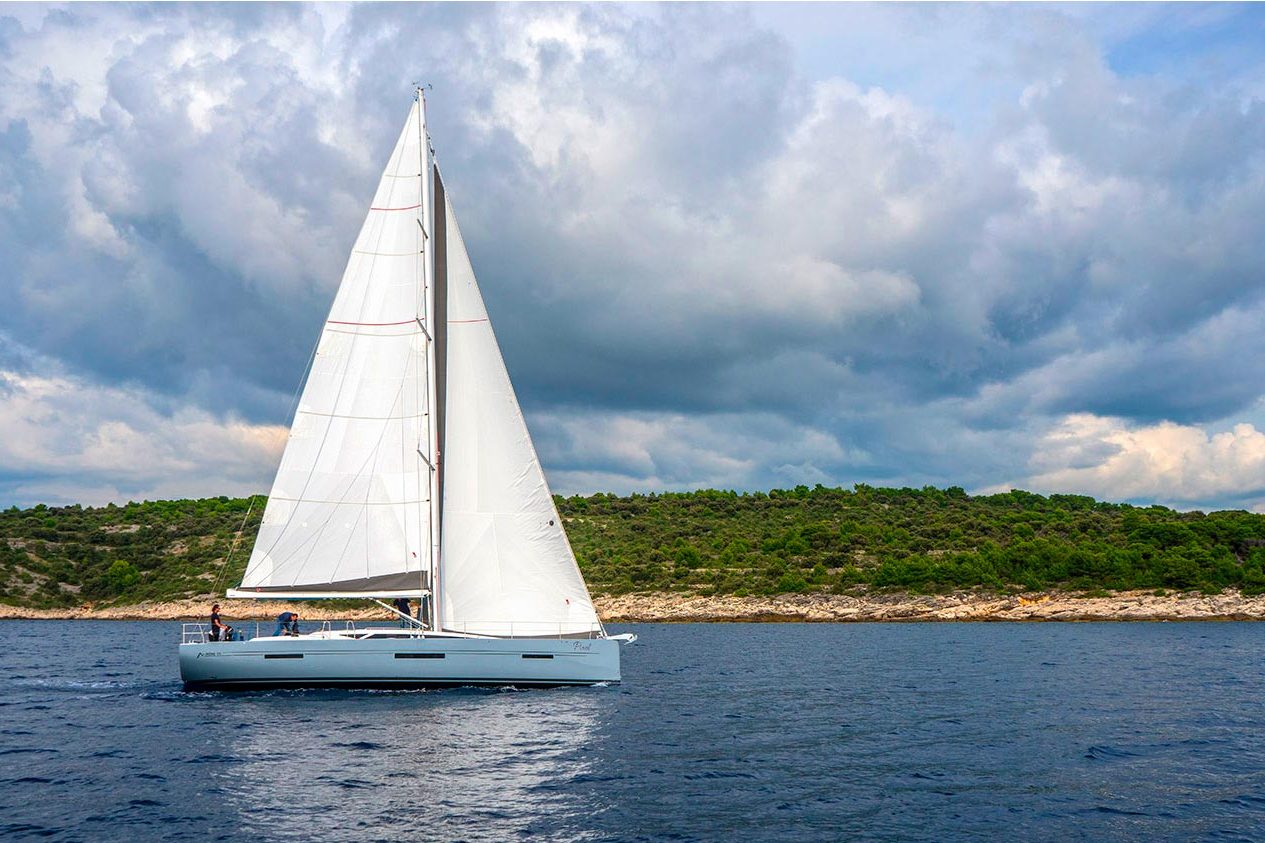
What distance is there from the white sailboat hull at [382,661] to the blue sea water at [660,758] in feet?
2.66

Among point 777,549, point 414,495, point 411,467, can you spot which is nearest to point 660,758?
point 414,495

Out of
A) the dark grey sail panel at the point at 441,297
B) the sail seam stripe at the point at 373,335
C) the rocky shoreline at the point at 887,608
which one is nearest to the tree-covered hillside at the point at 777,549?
the rocky shoreline at the point at 887,608

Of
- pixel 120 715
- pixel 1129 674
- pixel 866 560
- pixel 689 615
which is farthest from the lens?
pixel 866 560

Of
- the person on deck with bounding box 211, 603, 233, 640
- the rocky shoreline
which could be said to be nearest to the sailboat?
the person on deck with bounding box 211, 603, 233, 640

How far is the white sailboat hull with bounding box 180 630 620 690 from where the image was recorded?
3441cm

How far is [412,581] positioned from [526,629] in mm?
4526

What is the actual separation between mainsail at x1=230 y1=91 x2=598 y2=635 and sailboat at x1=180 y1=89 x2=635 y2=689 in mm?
Answer: 52

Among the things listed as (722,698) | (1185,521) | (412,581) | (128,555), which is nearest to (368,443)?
(412,581)

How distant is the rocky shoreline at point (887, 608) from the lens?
88.0 m

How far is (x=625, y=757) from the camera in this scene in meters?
25.5

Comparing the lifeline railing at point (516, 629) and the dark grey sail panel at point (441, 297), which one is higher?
the dark grey sail panel at point (441, 297)

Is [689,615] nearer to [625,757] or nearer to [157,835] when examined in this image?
[625,757]

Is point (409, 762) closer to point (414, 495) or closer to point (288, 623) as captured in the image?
point (414, 495)

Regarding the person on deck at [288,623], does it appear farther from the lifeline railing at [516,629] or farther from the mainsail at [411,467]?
the lifeline railing at [516,629]
